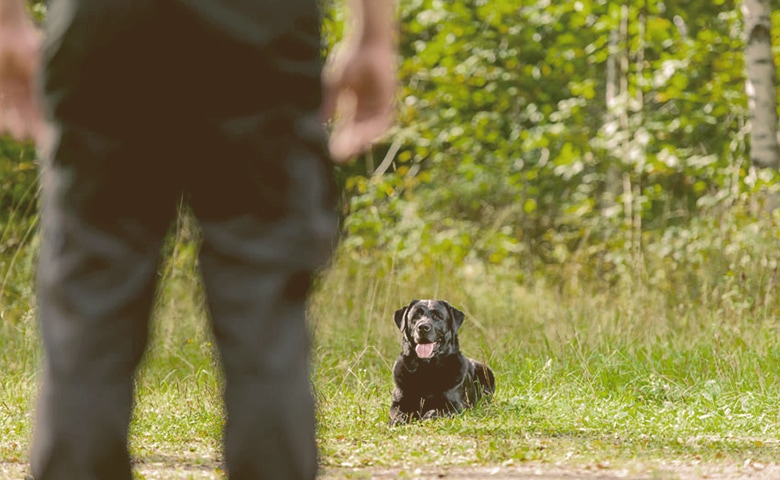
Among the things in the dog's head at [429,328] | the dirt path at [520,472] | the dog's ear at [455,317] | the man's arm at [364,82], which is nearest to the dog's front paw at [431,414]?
the dog's head at [429,328]

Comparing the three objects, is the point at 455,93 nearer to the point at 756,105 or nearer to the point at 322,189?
the point at 756,105

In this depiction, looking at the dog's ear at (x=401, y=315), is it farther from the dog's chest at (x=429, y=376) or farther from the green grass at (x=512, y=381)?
the green grass at (x=512, y=381)

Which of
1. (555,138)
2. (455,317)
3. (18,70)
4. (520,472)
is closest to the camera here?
(18,70)

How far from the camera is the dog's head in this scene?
5.40 m

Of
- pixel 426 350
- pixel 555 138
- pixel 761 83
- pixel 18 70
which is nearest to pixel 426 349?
pixel 426 350

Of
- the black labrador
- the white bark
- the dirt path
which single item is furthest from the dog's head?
the white bark

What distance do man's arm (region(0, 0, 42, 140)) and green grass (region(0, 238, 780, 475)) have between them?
254 centimetres

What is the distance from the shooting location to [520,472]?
12.6 ft

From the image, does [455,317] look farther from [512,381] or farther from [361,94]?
[361,94]

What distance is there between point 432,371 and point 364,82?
150 inches

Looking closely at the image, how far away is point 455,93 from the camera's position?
13664 millimetres

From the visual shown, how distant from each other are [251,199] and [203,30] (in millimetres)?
255

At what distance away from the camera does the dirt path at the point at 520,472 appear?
12.3ft

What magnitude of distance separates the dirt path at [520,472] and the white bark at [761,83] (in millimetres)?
6233
